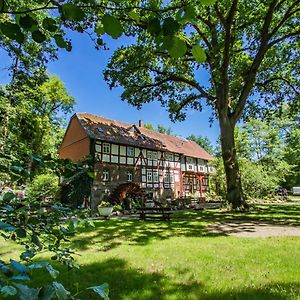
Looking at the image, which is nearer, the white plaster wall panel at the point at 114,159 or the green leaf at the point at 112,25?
the green leaf at the point at 112,25

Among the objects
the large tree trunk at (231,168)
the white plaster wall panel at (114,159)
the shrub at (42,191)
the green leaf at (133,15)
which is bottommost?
the shrub at (42,191)

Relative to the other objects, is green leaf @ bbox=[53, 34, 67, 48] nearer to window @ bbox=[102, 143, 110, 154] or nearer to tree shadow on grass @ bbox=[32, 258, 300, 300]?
tree shadow on grass @ bbox=[32, 258, 300, 300]

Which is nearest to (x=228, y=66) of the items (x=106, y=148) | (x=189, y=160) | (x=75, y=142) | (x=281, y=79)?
(x=281, y=79)

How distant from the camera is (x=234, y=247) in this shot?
6.61 m

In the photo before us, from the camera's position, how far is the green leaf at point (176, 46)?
103 cm

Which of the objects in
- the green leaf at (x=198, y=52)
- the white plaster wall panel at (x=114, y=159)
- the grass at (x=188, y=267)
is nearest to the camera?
the green leaf at (x=198, y=52)

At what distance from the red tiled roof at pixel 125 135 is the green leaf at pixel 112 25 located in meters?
22.2

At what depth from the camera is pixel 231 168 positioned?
51.0 ft

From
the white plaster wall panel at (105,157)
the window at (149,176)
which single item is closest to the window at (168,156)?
the window at (149,176)

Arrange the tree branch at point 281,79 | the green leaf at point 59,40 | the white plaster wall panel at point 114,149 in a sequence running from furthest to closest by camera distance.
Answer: the white plaster wall panel at point 114,149
the tree branch at point 281,79
the green leaf at point 59,40

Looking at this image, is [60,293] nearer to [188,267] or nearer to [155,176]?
[188,267]

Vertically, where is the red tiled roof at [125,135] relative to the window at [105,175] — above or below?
above

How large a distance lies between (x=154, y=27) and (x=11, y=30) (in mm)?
513

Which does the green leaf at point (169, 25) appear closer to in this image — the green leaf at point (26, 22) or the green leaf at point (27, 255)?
the green leaf at point (26, 22)
